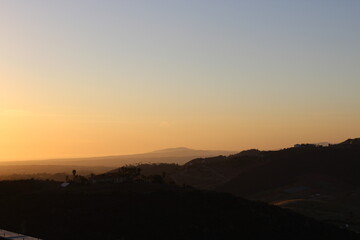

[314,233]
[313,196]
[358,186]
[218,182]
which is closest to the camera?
[314,233]

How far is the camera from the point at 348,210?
339ft

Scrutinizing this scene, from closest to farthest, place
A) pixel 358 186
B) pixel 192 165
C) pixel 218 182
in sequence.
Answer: pixel 358 186
pixel 218 182
pixel 192 165

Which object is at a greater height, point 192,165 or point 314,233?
point 192,165

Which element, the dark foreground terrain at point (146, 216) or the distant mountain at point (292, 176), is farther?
the distant mountain at point (292, 176)

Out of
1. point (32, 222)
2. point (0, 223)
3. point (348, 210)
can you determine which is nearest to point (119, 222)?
point (32, 222)

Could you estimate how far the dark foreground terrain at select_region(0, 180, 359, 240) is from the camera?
2320 inches

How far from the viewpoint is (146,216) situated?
64.1 m

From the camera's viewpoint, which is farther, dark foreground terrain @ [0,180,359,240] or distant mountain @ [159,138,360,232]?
distant mountain @ [159,138,360,232]

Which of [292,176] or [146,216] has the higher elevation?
[292,176]

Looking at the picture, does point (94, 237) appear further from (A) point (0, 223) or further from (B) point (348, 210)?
(B) point (348, 210)

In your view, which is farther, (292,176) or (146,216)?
(292,176)

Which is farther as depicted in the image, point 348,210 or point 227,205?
point 348,210

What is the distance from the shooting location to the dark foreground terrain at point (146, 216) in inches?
2320

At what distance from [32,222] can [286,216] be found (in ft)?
120
